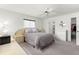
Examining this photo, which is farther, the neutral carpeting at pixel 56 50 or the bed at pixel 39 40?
the bed at pixel 39 40

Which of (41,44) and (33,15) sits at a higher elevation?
(33,15)

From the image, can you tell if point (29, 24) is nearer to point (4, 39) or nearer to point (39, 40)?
point (4, 39)

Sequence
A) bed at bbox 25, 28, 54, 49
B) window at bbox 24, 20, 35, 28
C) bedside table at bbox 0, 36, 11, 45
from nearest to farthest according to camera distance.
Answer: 1. bedside table at bbox 0, 36, 11, 45
2. window at bbox 24, 20, 35, 28
3. bed at bbox 25, 28, 54, 49

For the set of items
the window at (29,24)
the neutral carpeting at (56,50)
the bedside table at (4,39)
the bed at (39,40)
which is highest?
the window at (29,24)

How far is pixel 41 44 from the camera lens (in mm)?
2695

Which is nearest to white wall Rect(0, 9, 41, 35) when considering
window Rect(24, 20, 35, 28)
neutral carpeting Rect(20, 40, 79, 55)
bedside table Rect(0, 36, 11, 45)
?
window Rect(24, 20, 35, 28)

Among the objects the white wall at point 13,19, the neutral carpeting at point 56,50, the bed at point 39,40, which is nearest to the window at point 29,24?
the white wall at point 13,19

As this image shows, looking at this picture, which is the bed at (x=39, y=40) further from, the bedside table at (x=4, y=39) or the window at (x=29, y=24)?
the bedside table at (x=4, y=39)

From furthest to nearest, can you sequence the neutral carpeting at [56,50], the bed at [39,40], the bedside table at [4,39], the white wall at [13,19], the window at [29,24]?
the bed at [39,40] < the neutral carpeting at [56,50] < the window at [29,24] < the white wall at [13,19] < the bedside table at [4,39]

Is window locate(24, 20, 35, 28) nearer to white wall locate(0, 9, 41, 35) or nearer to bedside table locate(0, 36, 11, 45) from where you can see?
white wall locate(0, 9, 41, 35)

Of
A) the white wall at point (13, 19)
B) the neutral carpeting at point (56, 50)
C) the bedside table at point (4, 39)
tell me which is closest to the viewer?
the bedside table at point (4, 39)

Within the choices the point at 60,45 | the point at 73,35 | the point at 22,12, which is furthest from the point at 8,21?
the point at 73,35
